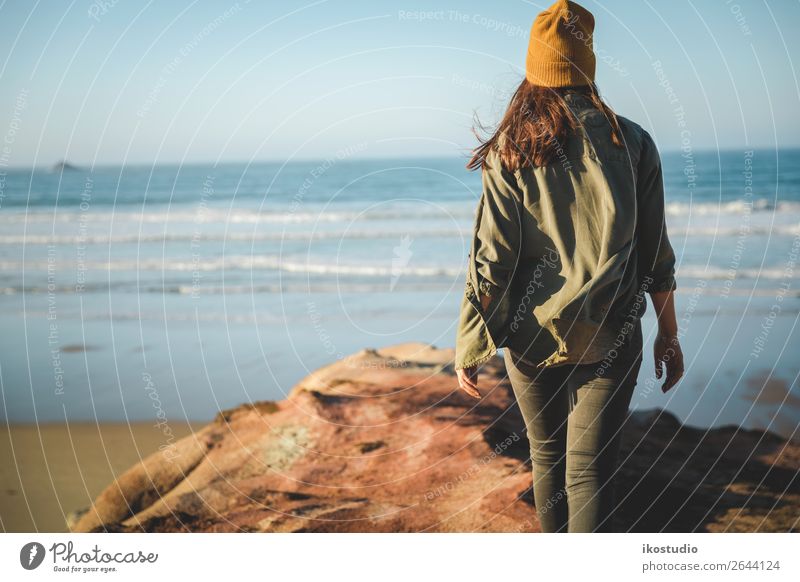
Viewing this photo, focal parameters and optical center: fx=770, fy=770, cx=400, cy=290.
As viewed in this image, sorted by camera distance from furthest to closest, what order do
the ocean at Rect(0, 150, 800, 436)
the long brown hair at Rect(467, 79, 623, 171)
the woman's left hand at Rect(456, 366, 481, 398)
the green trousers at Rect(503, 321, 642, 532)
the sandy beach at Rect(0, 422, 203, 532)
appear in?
the ocean at Rect(0, 150, 800, 436) → the sandy beach at Rect(0, 422, 203, 532) → the woman's left hand at Rect(456, 366, 481, 398) → the green trousers at Rect(503, 321, 642, 532) → the long brown hair at Rect(467, 79, 623, 171)

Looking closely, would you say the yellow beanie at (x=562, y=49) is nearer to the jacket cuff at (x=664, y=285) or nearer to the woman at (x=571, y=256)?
the woman at (x=571, y=256)

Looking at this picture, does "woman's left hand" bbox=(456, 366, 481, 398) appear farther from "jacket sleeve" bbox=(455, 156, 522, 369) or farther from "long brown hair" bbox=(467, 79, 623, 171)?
"long brown hair" bbox=(467, 79, 623, 171)

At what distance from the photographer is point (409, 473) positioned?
415 cm

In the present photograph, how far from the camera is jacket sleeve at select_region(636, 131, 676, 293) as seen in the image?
2807 millimetres

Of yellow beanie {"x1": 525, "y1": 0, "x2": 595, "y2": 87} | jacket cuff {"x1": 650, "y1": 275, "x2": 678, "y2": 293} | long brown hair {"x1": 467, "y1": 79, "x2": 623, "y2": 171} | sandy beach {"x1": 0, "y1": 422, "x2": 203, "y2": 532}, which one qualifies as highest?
yellow beanie {"x1": 525, "y1": 0, "x2": 595, "y2": 87}

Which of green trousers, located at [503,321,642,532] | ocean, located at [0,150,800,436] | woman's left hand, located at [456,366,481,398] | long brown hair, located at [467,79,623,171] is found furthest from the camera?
ocean, located at [0,150,800,436]

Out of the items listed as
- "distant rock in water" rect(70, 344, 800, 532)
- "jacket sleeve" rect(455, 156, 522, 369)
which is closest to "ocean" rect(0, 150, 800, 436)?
"distant rock in water" rect(70, 344, 800, 532)

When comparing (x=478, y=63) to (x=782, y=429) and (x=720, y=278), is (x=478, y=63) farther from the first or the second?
(x=720, y=278)

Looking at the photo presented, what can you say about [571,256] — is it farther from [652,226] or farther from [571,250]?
[652,226]

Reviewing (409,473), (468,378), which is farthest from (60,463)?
(468,378)

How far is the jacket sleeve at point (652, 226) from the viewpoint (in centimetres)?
281

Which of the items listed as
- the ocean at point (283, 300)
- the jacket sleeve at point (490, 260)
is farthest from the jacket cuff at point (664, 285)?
the ocean at point (283, 300)
